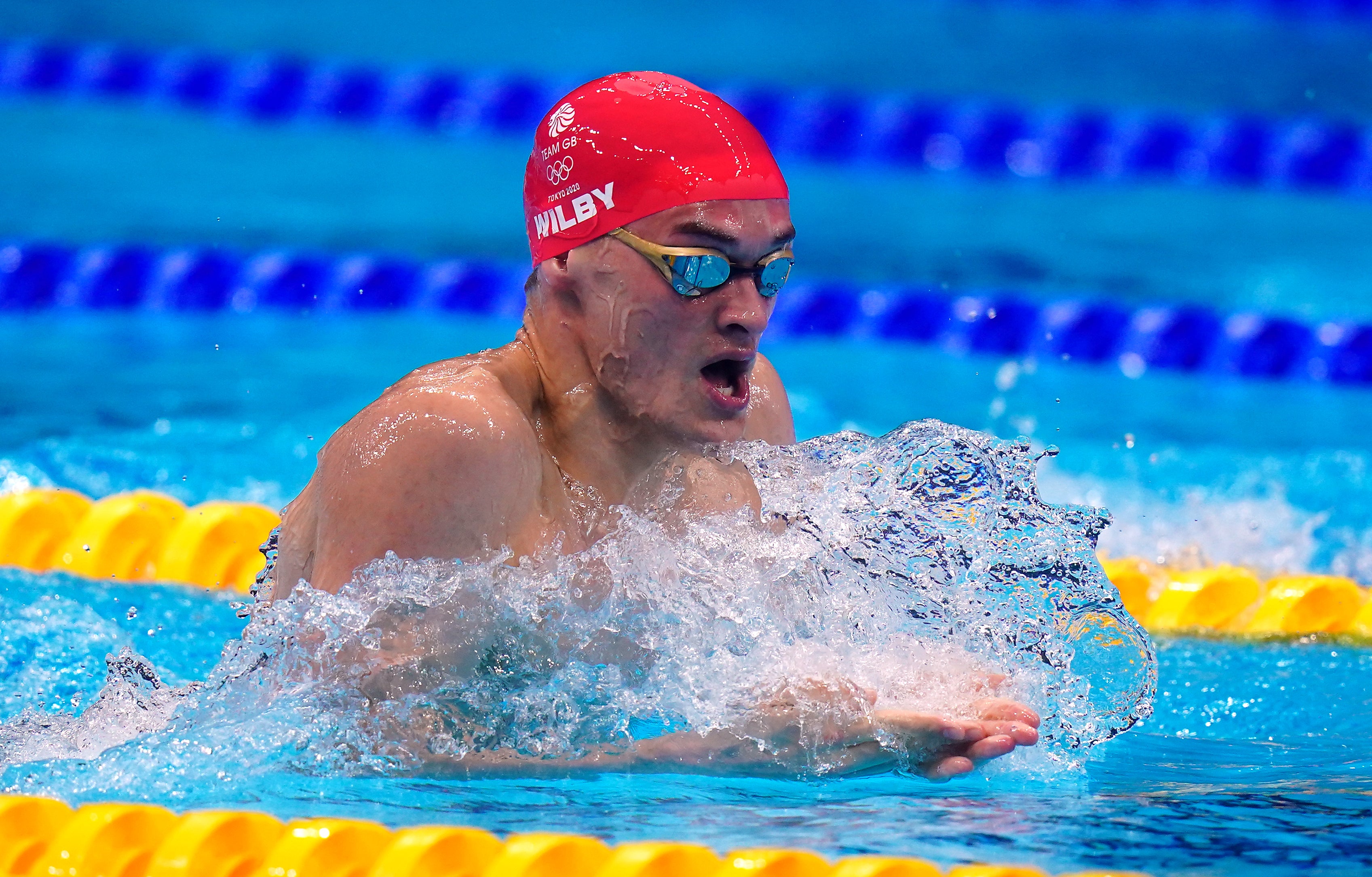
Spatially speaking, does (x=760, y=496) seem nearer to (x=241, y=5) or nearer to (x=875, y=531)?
(x=875, y=531)

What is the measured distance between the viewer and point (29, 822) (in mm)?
2133

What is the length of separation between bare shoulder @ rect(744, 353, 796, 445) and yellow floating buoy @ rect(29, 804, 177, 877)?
1.12 meters

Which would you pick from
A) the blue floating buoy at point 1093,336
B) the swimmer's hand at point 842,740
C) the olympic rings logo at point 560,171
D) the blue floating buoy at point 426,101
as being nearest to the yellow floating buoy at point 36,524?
the olympic rings logo at point 560,171

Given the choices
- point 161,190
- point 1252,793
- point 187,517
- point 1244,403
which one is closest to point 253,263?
point 161,190

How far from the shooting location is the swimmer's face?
2.29 m

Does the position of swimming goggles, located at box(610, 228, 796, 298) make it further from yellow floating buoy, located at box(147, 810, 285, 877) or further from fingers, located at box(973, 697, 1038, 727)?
yellow floating buoy, located at box(147, 810, 285, 877)

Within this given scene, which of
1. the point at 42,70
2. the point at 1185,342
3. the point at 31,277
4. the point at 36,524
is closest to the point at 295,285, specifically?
the point at 31,277

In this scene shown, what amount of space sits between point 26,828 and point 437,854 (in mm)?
583

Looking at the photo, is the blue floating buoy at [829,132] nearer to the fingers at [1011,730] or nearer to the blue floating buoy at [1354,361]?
the blue floating buoy at [1354,361]

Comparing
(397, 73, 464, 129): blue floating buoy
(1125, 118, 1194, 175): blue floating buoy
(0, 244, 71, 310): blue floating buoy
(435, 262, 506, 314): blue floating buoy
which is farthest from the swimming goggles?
(397, 73, 464, 129): blue floating buoy

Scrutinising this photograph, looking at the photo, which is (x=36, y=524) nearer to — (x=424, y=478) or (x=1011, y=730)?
(x=424, y=478)

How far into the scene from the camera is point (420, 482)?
2111mm

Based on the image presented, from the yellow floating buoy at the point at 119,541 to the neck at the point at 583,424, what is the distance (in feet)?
5.81

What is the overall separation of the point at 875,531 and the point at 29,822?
1.32 meters
